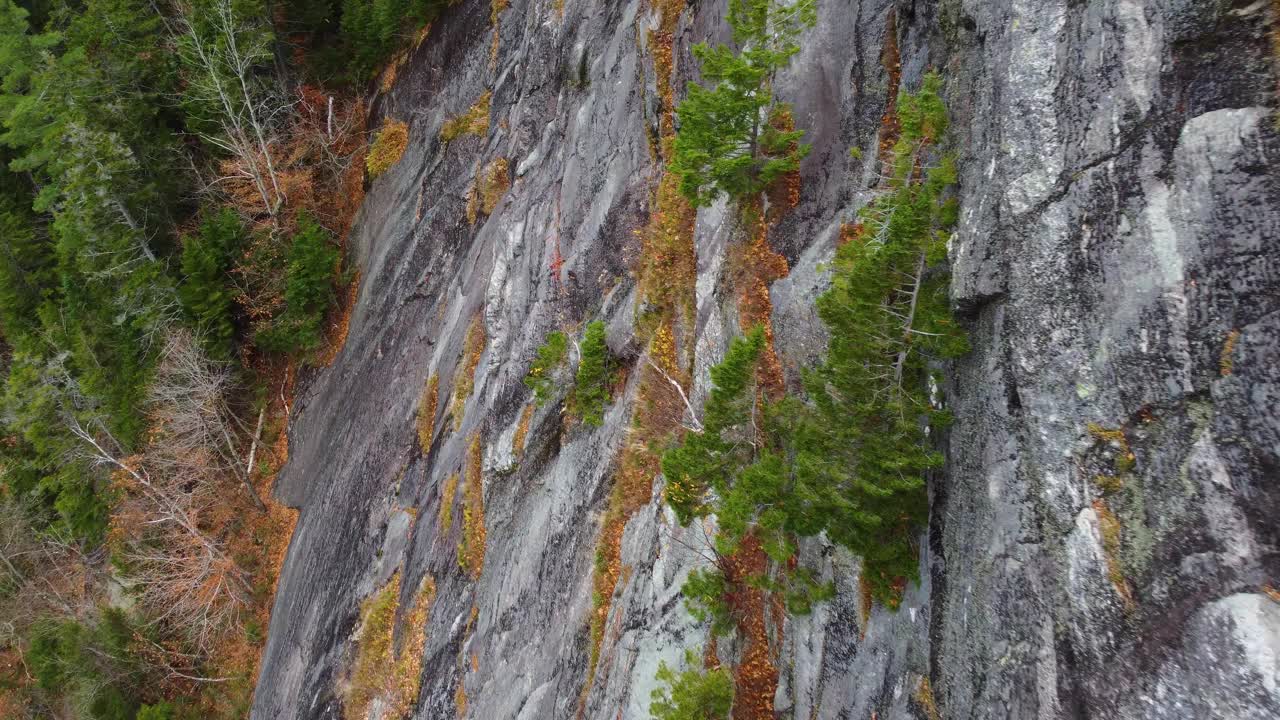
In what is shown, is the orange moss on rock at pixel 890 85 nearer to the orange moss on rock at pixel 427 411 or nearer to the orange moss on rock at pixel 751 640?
the orange moss on rock at pixel 751 640

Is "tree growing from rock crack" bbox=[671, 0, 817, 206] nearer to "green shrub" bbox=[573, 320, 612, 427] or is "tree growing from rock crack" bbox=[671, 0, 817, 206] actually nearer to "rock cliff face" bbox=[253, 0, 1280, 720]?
"rock cliff face" bbox=[253, 0, 1280, 720]

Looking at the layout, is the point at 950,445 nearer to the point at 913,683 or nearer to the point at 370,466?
the point at 913,683

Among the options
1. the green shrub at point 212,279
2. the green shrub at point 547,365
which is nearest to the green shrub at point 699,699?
the green shrub at point 547,365

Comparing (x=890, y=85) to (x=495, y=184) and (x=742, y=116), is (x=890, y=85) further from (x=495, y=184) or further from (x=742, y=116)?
(x=495, y=184)

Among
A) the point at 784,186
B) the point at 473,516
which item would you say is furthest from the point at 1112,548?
the point at 473,516

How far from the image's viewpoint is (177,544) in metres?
23.2

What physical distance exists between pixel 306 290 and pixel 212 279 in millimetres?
3429

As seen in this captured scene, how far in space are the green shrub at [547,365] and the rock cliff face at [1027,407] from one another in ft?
2.66

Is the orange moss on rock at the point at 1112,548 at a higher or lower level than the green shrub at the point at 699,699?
higher

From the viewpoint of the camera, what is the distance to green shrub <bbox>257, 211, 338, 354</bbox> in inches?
907

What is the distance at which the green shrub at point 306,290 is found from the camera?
23.0 meters

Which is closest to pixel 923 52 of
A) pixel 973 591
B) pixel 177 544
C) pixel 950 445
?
pixel 950 445

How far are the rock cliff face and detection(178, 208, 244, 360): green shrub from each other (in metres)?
15.1

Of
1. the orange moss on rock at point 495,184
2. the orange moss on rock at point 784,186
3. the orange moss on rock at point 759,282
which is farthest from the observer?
the orange moss on rock at point 495,184
